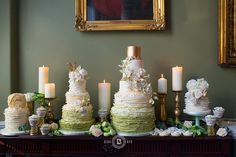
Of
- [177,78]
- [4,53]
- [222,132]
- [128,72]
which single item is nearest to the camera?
[222,132]

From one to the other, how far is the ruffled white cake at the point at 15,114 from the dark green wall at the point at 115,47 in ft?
1.05

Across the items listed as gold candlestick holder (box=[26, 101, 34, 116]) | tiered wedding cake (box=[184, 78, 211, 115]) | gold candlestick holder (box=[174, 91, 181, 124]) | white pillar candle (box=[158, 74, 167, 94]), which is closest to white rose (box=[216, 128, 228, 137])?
tiered wedding cake (box=[184, 78, 211, 115])

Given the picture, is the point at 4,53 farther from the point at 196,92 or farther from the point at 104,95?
the point at 196,92

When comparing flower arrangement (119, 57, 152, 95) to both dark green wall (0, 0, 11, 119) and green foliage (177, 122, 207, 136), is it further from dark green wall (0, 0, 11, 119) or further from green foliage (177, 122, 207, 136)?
dark green wall (0, 0, 11, 119)

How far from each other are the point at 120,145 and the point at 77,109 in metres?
0.29

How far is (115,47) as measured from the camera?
204 cm

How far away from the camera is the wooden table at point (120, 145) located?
1.62m

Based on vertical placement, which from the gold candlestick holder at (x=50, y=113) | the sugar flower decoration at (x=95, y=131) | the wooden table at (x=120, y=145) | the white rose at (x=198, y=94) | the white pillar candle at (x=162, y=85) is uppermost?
the white pillar candle at (x=162, y=85)

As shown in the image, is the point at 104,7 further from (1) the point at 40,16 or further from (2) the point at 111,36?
(1) the point at 40,16

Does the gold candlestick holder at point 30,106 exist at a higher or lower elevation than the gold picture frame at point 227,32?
lower

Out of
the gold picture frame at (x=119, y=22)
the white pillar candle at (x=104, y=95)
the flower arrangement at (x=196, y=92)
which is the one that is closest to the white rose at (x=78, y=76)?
the white pillar candle at (x=104, y=95)

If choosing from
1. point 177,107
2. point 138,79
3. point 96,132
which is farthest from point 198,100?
point 96,132

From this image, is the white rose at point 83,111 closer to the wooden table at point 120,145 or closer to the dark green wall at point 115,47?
the wooden table at point 120,145

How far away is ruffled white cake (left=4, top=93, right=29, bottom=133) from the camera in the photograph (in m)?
1.73
